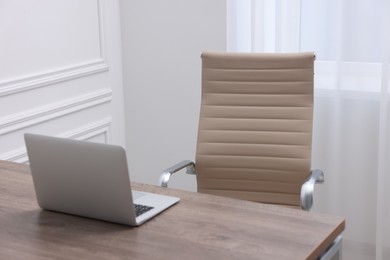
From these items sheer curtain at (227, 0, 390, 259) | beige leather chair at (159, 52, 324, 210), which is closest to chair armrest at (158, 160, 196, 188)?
beige leather chair at (159, 52, 324, 210)

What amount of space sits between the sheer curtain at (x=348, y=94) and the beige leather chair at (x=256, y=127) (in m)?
0.65

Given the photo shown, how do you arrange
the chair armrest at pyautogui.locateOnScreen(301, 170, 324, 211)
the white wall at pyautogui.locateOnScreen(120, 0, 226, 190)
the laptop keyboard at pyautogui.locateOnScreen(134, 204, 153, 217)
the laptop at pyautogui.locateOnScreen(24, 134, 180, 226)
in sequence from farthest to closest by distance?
the white wall at pyautogui.locateOnScreen(120, 0, 226, 190), the chair armrest at pyautogui.locateOnScreen(301, 170, 324, 211), the laptop keyboard at pyautogui.locateOnScreen(134, 204, 153, 217), the laptop at pyautogui.locateOnScreen(24, 134, 180, 226)

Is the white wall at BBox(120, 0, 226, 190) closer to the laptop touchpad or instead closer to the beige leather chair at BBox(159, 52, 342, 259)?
the beige leather chair at BBox(159, 52, 342, 259)

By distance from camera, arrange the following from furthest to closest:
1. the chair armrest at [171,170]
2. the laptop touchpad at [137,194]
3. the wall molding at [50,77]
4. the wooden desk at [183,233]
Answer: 1. the wall molding at [50,77]
2. the chair armrest at [171,170]
3. the laptop touchpad at [137,194]
4. the wooden desk at [183,233]

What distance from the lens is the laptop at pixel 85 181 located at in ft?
6.16

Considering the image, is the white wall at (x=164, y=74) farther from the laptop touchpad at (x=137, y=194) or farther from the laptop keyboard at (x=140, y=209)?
the laptop keyboard at (x=140, y=209)

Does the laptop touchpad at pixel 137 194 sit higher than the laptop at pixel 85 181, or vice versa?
the laptop at pixel 85 181

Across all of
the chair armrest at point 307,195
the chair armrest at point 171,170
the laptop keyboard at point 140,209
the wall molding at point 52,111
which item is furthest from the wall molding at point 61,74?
the chair armrest at point 307,195

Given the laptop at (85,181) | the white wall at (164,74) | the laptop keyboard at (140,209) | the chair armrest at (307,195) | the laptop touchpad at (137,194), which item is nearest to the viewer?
the laptop at (85,181)

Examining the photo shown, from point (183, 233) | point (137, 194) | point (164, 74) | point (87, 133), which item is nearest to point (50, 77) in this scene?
point (87, 133)

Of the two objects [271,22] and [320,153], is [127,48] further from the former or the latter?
[320,153]

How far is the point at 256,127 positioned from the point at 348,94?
2.47 feet

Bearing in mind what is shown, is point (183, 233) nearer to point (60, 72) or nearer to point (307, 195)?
point (307, 195)

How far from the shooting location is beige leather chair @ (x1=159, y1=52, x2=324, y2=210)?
107 inches
